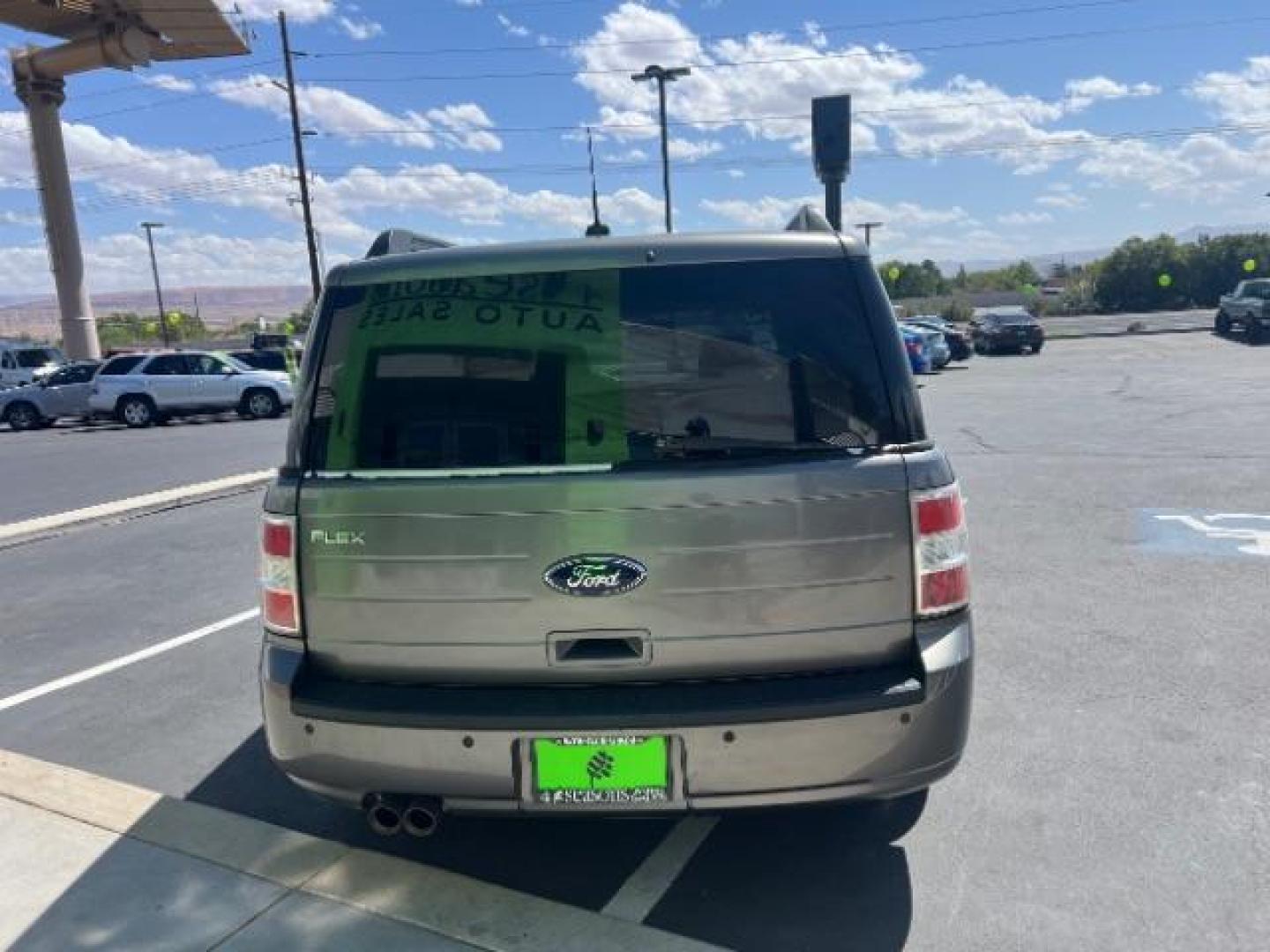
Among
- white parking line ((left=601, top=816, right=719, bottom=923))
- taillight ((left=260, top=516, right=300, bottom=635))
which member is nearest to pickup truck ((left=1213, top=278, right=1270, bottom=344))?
white parking line ((left=601, top=816, right=719, bottom=923))

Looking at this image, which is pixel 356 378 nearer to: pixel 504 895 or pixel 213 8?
pixel 504 895

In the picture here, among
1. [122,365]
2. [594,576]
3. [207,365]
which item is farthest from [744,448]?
[122,365]

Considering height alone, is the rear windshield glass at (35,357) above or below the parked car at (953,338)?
above

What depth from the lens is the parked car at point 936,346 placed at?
2755 centimetres

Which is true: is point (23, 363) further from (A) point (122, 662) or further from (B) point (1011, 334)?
(B) point (1011, 334)

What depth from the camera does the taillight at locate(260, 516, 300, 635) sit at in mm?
2777

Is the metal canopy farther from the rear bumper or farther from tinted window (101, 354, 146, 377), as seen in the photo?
the rear bumper

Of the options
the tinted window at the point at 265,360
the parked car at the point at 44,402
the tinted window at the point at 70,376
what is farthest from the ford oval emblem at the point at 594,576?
the tinted window at the point at 70,376

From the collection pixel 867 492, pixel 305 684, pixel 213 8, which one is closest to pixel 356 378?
Answer: pixel 305 684

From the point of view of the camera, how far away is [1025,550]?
670 cm

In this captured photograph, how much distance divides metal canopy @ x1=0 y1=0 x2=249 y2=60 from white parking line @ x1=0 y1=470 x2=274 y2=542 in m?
32.8

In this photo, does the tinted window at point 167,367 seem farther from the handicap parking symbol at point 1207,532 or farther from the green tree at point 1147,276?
the green tree at point 1147,276

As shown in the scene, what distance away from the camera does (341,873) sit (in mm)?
3053

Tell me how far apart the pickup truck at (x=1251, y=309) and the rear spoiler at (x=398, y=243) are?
32475 millimetres
